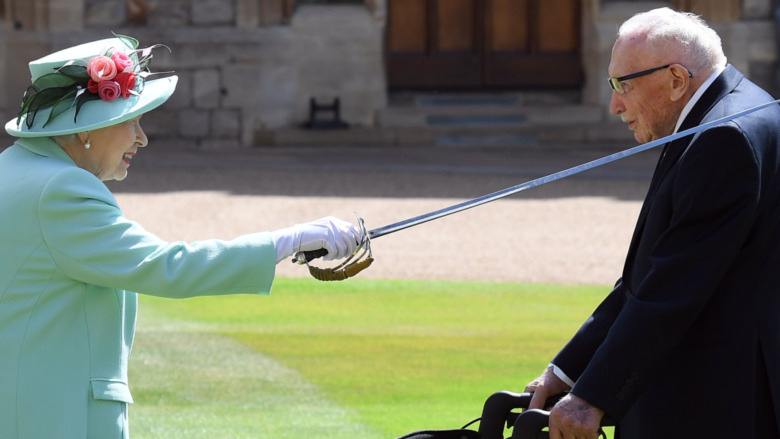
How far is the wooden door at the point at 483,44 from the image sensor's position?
1756 centimetres

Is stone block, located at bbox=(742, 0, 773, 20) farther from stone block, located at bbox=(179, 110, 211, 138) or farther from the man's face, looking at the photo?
the man's face

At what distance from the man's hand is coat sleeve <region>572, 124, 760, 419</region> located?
0.03 metres

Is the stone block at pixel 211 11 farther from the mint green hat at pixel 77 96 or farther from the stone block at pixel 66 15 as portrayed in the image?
the mint green hat at pixel 77 96

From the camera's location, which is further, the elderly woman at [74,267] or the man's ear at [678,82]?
the man's ear at [678,82]

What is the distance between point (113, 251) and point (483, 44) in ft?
50.9

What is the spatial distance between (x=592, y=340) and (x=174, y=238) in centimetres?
761

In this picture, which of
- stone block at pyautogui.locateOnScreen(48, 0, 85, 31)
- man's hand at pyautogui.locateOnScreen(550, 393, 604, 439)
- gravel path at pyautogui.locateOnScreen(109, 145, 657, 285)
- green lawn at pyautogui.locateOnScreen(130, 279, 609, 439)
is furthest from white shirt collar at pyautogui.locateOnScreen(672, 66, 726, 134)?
stone block at pyautogui.locateOnScreen(48, 0, 85, 31)

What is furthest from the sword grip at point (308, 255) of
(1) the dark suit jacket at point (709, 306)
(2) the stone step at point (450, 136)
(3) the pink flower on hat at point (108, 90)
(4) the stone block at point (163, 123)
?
(4) the stone block at point (163, 123)

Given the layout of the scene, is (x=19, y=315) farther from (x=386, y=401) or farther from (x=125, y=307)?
(x=386, y=401)

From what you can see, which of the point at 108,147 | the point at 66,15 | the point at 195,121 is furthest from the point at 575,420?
the point at 66,15

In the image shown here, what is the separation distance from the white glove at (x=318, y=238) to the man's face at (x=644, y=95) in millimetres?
699

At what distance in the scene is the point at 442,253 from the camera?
10.1 meters

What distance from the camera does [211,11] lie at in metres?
16.7

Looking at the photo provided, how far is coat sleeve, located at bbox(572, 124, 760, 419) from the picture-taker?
8.48 feet
